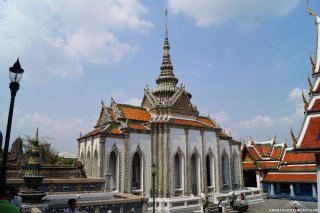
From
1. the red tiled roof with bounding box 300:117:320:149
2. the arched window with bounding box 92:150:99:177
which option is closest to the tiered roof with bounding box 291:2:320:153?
the red tiled roof with bounding box 300:117:320:149

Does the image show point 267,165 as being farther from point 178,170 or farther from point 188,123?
point 188,123

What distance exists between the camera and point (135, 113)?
98.8 ft

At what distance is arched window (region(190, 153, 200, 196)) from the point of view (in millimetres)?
30531

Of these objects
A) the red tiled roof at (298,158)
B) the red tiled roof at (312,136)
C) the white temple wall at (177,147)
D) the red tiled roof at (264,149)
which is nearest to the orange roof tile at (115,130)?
the white temple wall at (177,147)

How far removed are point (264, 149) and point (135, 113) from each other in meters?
22.0

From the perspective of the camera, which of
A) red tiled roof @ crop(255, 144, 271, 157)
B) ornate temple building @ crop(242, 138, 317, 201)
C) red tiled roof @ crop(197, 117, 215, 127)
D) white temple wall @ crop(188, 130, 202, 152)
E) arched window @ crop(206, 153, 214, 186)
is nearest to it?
white temple wall @ crop(188, 130, 202, 152)

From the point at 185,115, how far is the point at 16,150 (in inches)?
723

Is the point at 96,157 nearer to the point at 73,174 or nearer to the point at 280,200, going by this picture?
the point at 73,174

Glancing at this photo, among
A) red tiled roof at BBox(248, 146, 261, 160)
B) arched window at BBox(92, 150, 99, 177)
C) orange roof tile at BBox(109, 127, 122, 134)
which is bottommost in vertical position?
arched window at BBox(92, 150, 99, 177)

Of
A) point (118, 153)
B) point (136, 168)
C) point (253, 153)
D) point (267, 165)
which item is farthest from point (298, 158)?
point (118, 153)

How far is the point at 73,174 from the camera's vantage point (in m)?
24.4

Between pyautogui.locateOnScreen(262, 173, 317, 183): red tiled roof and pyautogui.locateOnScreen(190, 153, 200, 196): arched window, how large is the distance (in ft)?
39.5

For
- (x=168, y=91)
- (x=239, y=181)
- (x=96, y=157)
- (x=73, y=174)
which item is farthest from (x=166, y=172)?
(x=239, y=181)

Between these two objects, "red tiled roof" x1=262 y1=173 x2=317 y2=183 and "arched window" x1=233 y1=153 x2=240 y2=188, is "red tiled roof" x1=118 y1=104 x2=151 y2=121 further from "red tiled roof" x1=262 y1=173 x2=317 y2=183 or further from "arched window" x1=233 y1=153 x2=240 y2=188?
"red tiled roof" x1=262 y1=173 x2=317 y2=183
